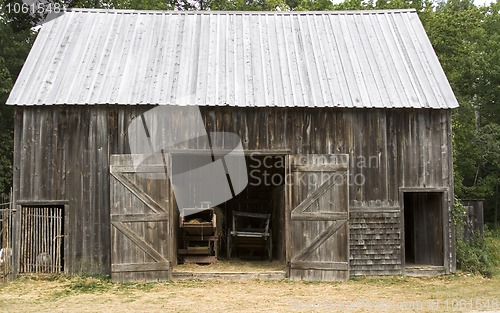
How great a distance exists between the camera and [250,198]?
19797mm

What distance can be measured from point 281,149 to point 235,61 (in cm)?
312

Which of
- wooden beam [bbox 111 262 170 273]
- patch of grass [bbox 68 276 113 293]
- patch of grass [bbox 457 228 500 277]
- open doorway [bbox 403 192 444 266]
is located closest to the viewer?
patch of grass [bbox 68 276 113 293]

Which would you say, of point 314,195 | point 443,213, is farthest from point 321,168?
point 443,213

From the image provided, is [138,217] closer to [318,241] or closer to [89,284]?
[89,284]

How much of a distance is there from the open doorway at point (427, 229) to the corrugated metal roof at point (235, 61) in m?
2.72

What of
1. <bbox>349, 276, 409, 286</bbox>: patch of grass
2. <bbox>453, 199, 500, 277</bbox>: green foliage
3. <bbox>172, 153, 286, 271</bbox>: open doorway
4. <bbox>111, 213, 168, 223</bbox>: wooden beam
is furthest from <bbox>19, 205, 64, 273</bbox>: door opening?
<bbox>453, 199, 500, 277</bbox>: green foliage

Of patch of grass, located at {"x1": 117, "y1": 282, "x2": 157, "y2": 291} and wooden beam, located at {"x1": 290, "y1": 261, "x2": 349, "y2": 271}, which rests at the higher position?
wooden beam, located at {"x1": 290, "y1": 261, "x2": 349, "y2": 271}

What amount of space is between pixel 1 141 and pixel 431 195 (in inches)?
681

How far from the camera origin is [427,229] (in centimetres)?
1563

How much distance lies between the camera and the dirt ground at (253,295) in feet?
34.8

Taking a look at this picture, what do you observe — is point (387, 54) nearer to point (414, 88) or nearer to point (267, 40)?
point (414, 88)

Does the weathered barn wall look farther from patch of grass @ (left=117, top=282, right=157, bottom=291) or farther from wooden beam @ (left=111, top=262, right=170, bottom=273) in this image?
patch of grass @ (left=117, top=282, right=157, bottom=291)

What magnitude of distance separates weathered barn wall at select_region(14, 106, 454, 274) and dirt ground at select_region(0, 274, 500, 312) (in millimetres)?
952

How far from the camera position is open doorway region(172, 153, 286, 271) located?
15.6m
